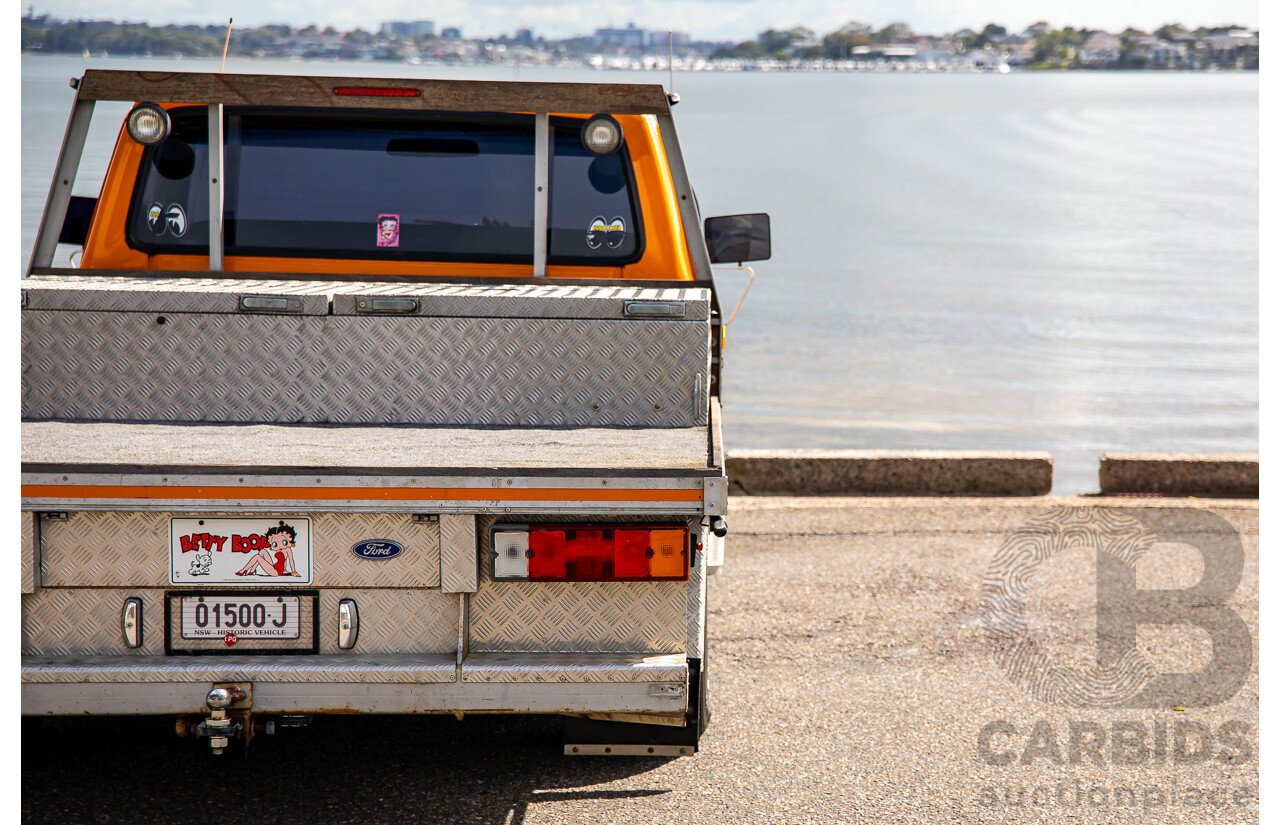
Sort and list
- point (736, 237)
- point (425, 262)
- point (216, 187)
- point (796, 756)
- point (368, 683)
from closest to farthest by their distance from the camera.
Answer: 1. point (368, 683)
2. point (796, 756)
3. point (216, 187)
4. point (425, 262)
5. point (736, 237)

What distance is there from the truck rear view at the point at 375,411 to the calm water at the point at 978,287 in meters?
0.42

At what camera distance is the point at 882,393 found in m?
17.7

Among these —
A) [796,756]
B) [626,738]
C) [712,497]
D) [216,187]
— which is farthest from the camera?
[216,187]

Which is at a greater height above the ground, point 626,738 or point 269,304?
point 269,304

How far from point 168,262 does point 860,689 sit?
330cm

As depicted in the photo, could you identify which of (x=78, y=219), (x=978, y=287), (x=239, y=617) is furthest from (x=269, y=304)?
(x=978, y=287)

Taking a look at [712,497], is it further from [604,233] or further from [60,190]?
[60,190]

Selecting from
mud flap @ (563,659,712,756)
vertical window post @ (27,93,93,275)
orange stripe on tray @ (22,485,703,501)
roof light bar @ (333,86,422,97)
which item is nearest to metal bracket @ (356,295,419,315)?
orange stripe on tray @ (22,485,703,501)

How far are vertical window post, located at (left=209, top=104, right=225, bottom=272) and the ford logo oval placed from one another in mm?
1971

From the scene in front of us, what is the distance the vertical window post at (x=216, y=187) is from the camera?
491cm

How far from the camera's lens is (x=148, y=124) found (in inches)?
194

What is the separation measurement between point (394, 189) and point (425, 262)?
339 millimetres

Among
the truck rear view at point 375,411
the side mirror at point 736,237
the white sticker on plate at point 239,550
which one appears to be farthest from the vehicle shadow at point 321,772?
the side mirror at point 736,237

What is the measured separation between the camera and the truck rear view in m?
3.39
